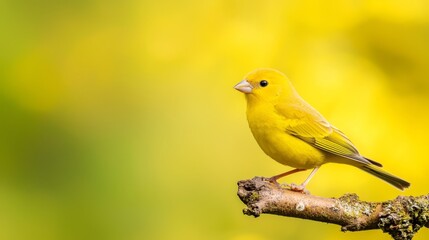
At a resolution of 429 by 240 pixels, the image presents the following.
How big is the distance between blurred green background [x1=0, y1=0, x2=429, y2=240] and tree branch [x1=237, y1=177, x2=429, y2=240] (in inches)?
64.0

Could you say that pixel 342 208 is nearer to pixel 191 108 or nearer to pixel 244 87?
pixel 244 87

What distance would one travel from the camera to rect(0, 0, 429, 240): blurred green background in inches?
163

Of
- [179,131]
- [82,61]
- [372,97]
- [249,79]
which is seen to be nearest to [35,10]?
[82,61]

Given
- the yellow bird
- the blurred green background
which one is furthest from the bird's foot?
the blurred green background

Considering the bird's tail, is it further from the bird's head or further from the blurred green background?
the blurred green background

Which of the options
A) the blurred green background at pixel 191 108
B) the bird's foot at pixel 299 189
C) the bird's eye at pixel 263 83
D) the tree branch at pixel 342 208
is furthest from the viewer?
the blurred green background at pixel 191 108

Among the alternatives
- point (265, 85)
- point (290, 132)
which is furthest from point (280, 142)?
point (265, 85)

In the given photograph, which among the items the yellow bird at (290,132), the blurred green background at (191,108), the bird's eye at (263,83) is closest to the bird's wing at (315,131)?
the yellow bird at (290,132)

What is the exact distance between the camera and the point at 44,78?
4922mm

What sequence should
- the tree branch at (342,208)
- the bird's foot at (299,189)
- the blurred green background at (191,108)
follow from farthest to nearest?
1. the blurred green background at (191,108)
2. the bird's foot at (299,189)
3. the tree branch at (342,208)

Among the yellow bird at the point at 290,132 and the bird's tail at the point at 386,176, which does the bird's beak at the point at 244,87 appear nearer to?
the yellow bird at the point at 290,132

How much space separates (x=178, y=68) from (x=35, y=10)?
104 cm

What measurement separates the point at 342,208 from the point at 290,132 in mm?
356

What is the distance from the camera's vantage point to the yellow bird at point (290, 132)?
238cm
